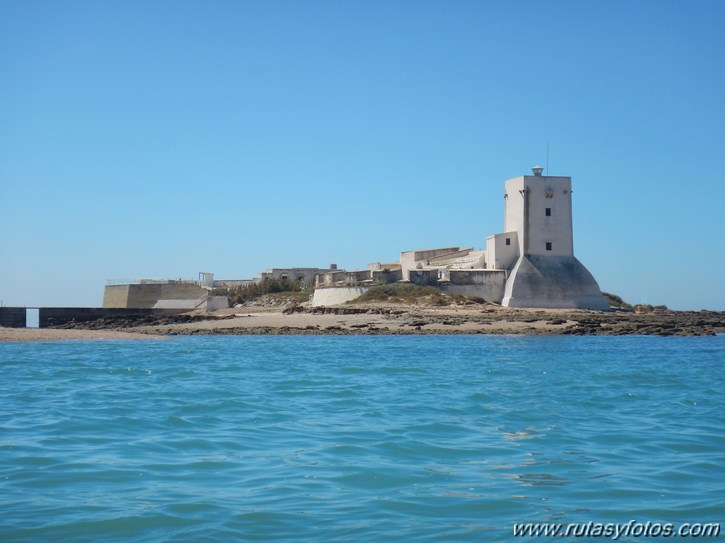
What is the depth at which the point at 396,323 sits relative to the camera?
35625 millimetres

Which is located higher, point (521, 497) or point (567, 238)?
point (567, 238)

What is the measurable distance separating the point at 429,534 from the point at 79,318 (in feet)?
122

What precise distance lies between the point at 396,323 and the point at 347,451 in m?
26.3

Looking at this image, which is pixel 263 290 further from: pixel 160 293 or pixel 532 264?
pixel 532 264

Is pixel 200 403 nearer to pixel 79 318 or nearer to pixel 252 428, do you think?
pixel 252 428

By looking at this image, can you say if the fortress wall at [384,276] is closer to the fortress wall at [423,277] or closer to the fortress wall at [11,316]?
the fortress wall at [423,277]

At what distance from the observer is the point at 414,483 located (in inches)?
313

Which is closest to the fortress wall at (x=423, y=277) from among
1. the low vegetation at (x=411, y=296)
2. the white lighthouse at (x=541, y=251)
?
the low vegetation at (x=411, y=296)

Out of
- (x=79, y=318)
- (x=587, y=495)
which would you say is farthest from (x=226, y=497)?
(x=79, y=318)

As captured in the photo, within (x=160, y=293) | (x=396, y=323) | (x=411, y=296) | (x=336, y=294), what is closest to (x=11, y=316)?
(x=160, y=293)

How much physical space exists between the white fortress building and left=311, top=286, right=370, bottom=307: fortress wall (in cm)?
21

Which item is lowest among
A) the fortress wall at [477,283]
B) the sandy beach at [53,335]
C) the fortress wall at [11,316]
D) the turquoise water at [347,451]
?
the turquoise water at [347,451]

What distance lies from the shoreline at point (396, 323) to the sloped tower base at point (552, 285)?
0.83 metres

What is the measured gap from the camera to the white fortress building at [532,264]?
1642 inches
